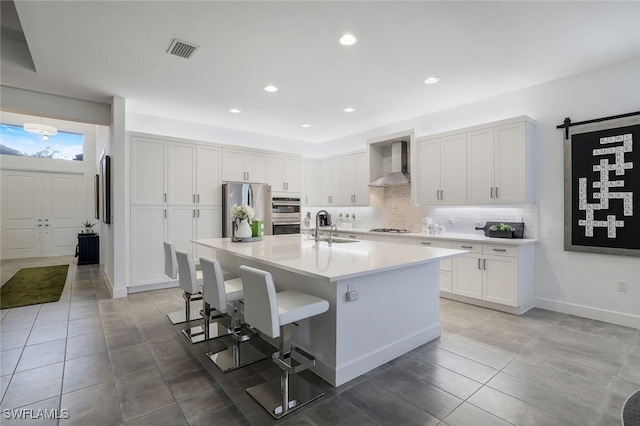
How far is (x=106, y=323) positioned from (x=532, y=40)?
5280 mm

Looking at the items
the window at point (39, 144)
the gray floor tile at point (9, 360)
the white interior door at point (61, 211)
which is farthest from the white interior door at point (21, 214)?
the gray floor tile at point (9, 360)

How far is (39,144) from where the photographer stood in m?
8.20

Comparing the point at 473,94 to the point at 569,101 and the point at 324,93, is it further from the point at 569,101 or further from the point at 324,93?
the point at 324,93

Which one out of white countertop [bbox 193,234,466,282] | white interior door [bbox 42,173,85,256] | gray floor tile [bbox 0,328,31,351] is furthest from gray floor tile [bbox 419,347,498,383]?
white interior door [bbox 42,173,85,256]

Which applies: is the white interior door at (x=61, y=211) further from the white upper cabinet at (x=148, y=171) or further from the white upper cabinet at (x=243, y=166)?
the white upper cabinet at (x=243, y=166)

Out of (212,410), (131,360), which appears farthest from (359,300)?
(131,360)

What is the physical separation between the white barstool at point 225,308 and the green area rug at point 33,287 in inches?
130

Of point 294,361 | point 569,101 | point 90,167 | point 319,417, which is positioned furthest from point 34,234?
point 569,101

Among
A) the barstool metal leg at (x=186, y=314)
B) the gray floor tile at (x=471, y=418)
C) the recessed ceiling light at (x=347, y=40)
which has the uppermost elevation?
the recessed ceiling light at (x=347, y=40)

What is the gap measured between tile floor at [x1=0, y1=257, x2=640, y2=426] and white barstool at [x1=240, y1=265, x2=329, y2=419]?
8 cm

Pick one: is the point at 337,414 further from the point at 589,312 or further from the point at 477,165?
the point at 477,165

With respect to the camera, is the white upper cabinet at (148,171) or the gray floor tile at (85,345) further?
the white upper cabinet at (148,171)

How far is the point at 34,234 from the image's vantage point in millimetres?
8117

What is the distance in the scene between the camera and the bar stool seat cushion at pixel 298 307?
2002 millimetres
